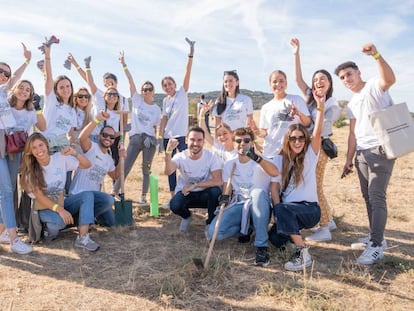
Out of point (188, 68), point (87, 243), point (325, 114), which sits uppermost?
point (188, 68)

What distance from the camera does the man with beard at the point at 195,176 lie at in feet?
17.9

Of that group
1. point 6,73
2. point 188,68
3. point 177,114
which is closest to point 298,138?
point 177,114

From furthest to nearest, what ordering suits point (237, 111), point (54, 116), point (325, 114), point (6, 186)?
point (237, 111) < point (54, 116) < point (325, 114) < point (6, 186)

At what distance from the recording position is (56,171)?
501 centimetres

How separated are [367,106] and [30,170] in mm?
4145

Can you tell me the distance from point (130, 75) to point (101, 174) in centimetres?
223

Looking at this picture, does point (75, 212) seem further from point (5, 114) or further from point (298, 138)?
point (298, 138)

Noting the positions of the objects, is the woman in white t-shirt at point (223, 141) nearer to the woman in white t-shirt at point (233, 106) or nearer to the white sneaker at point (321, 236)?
the woman in white t-shirt at point (233, 106)

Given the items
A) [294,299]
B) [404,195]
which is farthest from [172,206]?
[404,195]

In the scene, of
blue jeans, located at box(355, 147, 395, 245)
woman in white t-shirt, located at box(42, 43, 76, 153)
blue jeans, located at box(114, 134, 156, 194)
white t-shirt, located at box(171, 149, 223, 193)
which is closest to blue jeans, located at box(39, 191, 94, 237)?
woman in white t-shirt, located at box(42, 43, 76, 153)

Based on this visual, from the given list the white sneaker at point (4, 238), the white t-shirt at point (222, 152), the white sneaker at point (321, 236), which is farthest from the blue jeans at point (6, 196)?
the white sneaker at point (321, 236)

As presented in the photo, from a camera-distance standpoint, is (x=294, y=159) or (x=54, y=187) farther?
(x=54, y=187)

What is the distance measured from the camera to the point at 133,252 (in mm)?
4910

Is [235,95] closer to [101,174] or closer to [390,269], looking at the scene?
[101,174]
